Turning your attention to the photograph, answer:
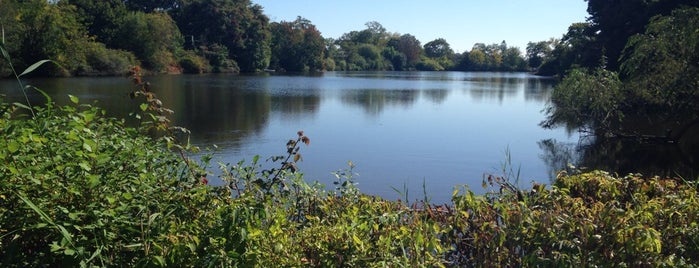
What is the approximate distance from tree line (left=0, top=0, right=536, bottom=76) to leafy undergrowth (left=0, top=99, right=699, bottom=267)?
87.1 ft

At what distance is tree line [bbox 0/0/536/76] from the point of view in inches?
1475

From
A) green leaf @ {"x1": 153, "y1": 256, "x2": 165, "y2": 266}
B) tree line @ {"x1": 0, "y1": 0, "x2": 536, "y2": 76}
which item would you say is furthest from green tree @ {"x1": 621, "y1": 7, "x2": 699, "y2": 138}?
tree line @ {"x1": 0, "y1": 0, "x2": 536, "y2": 76}

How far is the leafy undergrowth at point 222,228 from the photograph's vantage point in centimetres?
203

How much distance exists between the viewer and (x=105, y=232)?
202 cm

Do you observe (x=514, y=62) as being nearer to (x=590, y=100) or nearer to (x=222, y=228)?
(x=590, y=100)

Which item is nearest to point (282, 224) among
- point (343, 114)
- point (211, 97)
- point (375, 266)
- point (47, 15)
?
point (375, 266)

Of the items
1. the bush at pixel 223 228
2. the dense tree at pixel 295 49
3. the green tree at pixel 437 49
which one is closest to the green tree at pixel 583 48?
the bush at pixel 223 228

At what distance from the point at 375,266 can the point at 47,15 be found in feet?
138

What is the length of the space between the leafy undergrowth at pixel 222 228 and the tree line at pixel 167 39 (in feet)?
87.1

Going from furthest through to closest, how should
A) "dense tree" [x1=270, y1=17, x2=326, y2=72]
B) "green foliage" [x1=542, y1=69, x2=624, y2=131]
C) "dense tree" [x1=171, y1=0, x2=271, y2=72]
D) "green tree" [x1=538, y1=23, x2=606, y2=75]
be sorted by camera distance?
"dense tree" [x1=270, y1=17, x2=326, y2=72] → "dense tree" [x1=171, y1=0, x2=271, y2=72] → "green tree" [x1=538, y1=23, x2=606, y2=75] → "green foliage" [x1=542, y1=69, x2=624, y2=131]

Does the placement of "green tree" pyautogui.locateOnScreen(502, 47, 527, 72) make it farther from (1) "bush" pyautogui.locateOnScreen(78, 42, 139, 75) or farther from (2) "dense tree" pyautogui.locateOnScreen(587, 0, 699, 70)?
(1) "bush" pyautogui.locateOnScreen(78, 42, 139, 75)

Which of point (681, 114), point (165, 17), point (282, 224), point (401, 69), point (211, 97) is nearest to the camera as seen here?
point (282, 224)

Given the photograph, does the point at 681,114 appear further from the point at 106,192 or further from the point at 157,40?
the point at 157,40

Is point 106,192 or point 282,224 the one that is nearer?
point 106,192
